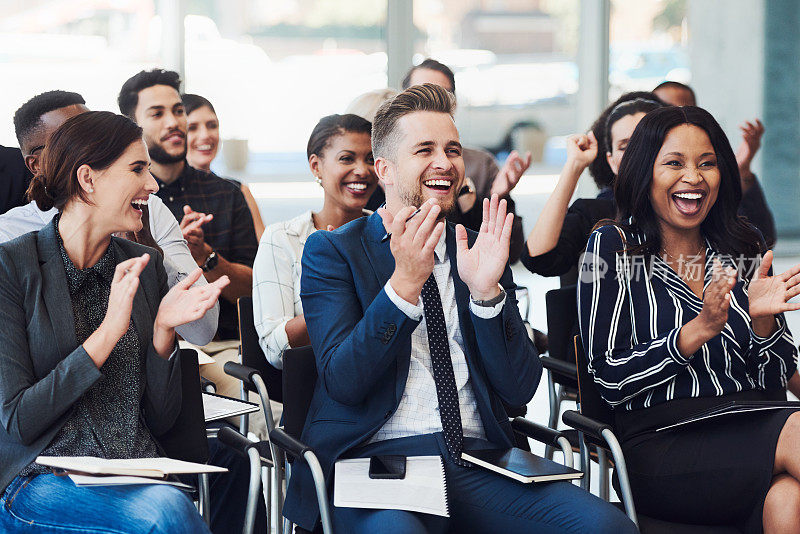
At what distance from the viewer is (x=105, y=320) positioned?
6.23 ft

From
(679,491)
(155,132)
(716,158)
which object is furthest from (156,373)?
(155,132)

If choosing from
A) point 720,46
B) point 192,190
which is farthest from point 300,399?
point 720,46

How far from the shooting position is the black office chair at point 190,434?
84.8 inches

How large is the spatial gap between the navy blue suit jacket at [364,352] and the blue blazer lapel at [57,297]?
20.8 inches

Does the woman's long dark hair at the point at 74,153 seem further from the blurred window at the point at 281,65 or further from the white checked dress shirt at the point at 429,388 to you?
the blurred window at the point at 281,65

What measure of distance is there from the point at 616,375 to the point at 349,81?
4.90 meters

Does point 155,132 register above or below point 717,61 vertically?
below

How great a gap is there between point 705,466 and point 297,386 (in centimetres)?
100

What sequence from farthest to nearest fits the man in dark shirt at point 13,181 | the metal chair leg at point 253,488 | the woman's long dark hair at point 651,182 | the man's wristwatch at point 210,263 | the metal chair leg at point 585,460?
1. the man's wristwatch at point 210,263
2. the man in dark shirt at point 13,181
3. the woman's long dark hair at point 651,182
4. the metal chair leg at point 585,460
5. the metal chair leg at point 253,488

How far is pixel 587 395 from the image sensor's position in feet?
7.86

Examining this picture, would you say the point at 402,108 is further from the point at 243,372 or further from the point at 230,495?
the point at 230,495

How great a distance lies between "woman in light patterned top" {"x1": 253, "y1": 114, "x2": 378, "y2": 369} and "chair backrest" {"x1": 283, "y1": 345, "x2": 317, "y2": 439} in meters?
0.51

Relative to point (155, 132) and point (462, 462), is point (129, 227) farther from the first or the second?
point (155, 132)

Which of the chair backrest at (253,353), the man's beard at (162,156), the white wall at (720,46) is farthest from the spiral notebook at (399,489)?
the white wall at (720,46)
